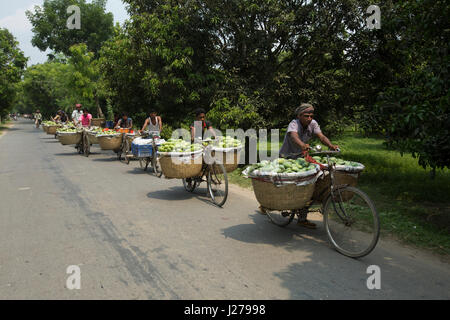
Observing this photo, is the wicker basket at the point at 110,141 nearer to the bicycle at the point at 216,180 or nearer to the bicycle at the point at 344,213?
the bicycle at the point at 216,180

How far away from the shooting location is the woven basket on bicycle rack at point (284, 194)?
461 cm

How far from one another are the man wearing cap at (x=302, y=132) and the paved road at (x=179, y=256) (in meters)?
1.12

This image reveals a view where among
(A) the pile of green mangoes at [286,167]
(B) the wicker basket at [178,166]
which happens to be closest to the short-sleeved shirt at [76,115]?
(B) the wicker basket at [178,166]

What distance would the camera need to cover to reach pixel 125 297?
3.45 m

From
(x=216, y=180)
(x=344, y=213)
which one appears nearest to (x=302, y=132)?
(x=344, y=213)

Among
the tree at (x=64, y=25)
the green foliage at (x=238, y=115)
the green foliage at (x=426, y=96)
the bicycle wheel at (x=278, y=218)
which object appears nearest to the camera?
the green foliage at (x=426, y=96)

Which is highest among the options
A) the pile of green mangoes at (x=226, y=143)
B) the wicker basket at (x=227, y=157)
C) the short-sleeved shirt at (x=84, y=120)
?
the short-sleeved shirt at (x=84, y=120)

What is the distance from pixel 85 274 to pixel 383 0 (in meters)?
11.0

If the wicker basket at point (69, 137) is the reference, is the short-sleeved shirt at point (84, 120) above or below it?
above

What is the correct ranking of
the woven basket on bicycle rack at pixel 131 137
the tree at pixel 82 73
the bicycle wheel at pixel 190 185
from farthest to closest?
the tree at pixel 82 73
the woven basket on bicycle rack at pixel 131 137
the bicycle wheel at pixel 190 185

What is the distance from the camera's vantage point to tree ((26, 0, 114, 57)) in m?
44.2

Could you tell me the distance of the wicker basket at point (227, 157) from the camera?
7098 mm

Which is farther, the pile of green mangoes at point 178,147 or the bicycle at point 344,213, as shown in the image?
the pile of green mangoes at point 178,147

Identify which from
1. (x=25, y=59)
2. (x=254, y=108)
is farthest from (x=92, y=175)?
(x=25, y=59)
